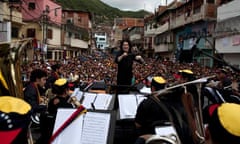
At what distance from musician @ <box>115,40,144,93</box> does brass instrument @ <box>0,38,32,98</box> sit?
2.09m

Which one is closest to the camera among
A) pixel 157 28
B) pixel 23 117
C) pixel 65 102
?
pixel 23 117

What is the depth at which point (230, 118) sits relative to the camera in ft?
6.48

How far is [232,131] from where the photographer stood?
1.95m

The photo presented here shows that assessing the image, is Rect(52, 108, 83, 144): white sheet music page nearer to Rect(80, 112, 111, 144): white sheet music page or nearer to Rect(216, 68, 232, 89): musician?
Rect(80, 112, 111, 144): white sheet music page

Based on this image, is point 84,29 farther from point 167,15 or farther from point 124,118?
point 124,118

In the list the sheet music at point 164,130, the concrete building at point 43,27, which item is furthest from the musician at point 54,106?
the concrete building at point 43,27

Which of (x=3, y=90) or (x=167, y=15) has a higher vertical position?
(x=167, y=15)

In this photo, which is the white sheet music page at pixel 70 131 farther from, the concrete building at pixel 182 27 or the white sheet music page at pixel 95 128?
the concrete building at pixel 182 27

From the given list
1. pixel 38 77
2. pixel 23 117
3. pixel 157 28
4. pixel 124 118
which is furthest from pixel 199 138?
pixel 157 28

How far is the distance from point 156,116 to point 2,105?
2.36 metres

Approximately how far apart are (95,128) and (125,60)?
11.8 feet

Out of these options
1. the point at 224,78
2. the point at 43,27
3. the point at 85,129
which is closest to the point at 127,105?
the point at 85,129

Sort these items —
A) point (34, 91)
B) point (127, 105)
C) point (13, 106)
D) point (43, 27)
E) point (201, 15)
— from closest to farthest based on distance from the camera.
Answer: point (13, 106)
point (127, 105)
point (34, 91)
point (201, 15)
point (43, 27)

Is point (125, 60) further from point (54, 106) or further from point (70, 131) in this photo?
point (70, 131)
